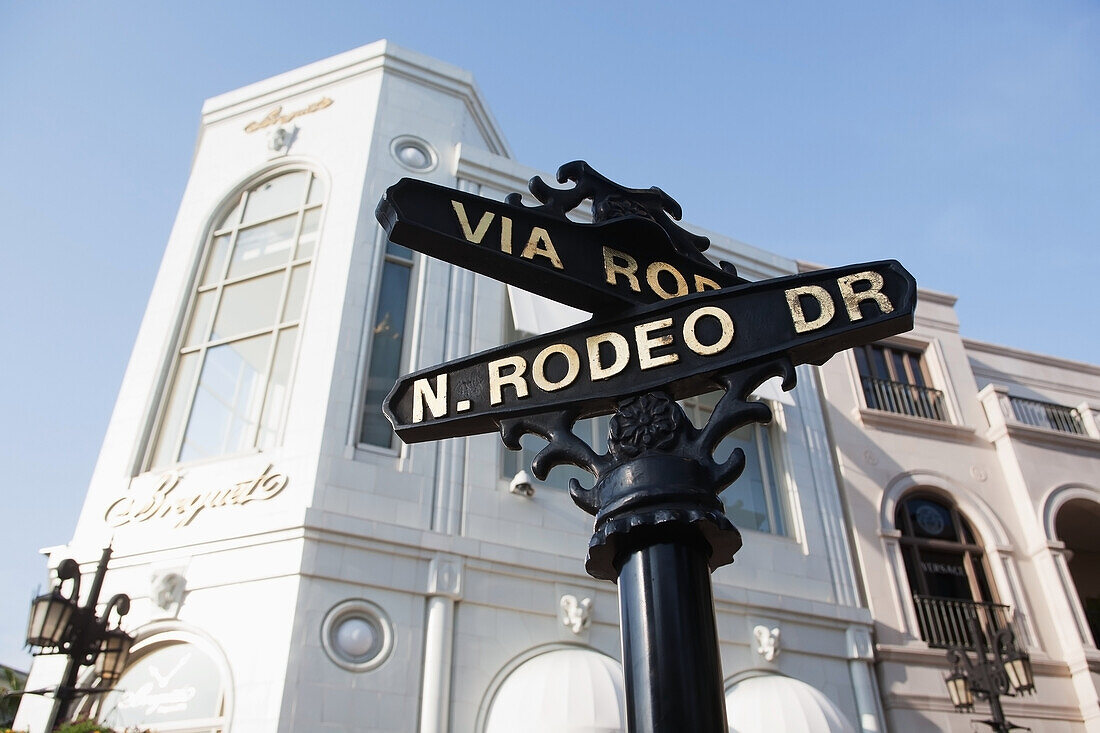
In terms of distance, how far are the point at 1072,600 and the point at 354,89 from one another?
14.9m

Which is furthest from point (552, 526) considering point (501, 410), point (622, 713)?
point (501, 410)

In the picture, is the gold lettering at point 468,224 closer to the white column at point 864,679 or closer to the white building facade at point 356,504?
the white building facade at point 356,504

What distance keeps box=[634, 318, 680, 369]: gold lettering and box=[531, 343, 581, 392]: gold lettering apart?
22 centimetres

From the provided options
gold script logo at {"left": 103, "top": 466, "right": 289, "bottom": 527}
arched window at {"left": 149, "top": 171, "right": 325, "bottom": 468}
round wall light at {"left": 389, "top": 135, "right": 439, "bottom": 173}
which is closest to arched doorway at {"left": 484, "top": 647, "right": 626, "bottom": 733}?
gold script logo at {"left": 103, "top": 466, "right": 289, "bottom": 527}

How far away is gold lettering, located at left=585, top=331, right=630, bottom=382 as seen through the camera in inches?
119

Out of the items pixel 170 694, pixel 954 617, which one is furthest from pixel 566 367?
pixel 954 617

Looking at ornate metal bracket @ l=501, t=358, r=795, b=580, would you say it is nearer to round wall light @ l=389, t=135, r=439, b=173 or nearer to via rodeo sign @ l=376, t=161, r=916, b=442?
via rodeo sign @ l=376, t=161, r=916, b=442

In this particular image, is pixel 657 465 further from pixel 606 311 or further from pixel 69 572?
pixel 69 572

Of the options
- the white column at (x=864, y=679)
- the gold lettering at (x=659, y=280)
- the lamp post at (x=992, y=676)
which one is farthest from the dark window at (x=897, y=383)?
the gold lettering at (x=659, y=280)

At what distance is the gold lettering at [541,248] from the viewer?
3154 millimetres

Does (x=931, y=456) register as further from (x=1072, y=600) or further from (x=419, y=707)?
(x=419, y=707)

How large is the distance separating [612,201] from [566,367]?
32.0 inches

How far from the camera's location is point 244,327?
13195 millimetres

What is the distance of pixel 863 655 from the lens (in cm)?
1312
